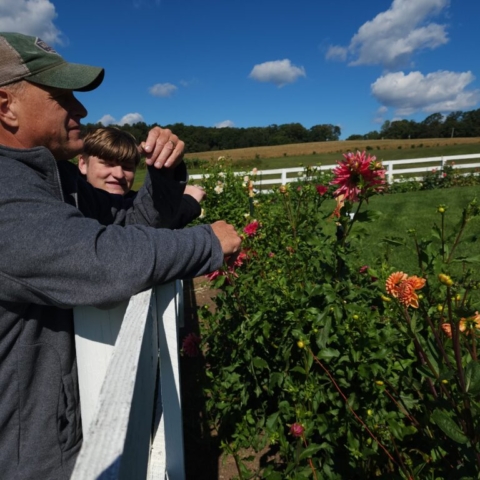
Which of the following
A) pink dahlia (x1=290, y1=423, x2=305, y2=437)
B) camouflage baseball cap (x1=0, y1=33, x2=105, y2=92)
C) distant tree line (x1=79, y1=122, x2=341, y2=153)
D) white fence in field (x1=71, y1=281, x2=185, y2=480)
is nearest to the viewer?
white fence in field (x1=71, y1=281, x2=185, y2=480)

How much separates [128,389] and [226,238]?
0.51 meters

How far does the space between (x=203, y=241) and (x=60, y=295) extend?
320 mm

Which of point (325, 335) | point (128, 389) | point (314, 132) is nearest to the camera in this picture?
point (128, 389)

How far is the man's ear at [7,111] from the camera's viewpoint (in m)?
Answer: 0.93

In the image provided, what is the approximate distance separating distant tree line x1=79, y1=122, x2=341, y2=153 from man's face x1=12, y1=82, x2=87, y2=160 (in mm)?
43276

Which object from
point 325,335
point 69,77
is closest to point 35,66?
point 69,77

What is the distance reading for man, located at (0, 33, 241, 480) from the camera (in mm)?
784

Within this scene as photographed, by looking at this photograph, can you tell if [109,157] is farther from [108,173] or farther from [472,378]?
[472,378]

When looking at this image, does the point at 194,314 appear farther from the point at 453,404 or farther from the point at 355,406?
the point at 453,404

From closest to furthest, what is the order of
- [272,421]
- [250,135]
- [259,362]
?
[272,421] < [259,362] < [250,135]

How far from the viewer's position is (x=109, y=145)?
218 centimetres

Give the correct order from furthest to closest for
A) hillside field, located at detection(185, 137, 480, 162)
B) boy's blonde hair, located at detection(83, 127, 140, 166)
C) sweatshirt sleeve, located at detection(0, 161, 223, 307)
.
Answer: hillside field, located at detection(185, 137, 480, 162)
boy's blonde hair, located at detection(83, 127, 140, 166)
sweatshirt sleeve, located at detection(0, 161, 223, 307)

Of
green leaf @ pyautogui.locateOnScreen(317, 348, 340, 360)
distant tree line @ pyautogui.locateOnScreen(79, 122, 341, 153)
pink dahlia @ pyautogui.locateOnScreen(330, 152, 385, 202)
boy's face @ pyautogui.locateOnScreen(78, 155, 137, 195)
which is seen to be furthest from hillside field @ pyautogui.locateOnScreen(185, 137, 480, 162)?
green leaf @ pyautogui.locateOnScreen(317, 348, 340, 360)

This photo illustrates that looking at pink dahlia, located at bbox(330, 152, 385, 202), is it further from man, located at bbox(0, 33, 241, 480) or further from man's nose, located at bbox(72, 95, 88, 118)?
man's nose, located at bbox(72, 95, 88, 118)
